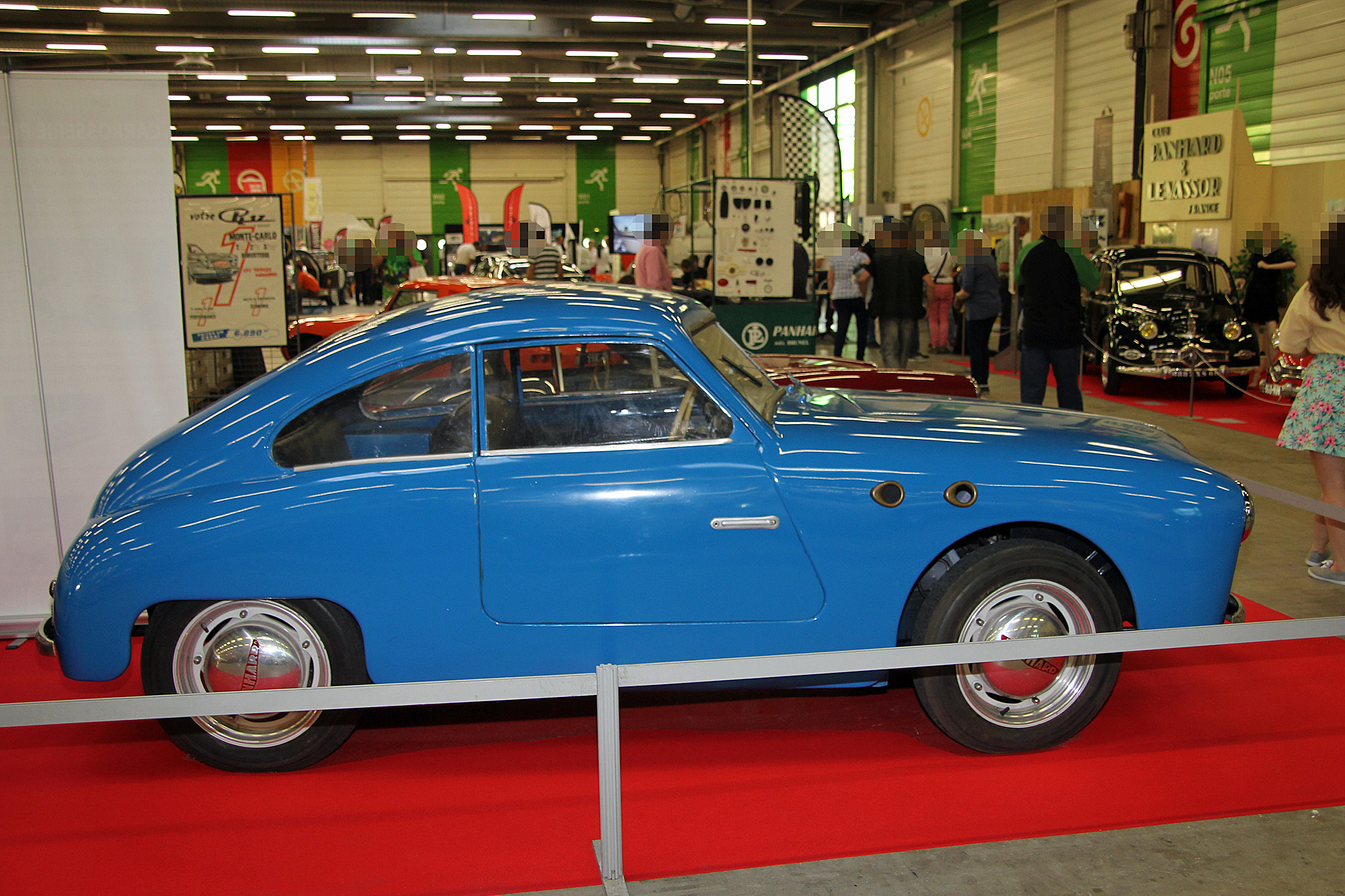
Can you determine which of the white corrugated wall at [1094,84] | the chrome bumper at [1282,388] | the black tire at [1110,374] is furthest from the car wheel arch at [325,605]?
the white corrugated wall at [1094,84]

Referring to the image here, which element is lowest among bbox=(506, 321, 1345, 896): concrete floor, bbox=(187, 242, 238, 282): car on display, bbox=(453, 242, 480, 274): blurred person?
bbox=(506, 321, 1345, 896): concrete floor

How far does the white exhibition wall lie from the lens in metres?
4.43

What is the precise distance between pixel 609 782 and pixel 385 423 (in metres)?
1.38

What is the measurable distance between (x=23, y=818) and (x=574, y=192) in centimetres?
3931

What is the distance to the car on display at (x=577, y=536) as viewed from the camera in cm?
307

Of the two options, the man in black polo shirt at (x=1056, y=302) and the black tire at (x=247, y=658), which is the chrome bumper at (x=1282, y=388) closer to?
the man in black polo shirt at (x=1056, y=302)

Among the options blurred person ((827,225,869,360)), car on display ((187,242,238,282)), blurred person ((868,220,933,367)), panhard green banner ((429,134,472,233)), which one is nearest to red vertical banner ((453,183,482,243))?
panhard green banner ((429,134,472,233))

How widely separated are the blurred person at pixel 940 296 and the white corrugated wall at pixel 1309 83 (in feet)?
15.2

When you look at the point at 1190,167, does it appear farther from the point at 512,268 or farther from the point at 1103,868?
the point at 1103,868

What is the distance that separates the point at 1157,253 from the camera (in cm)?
1189

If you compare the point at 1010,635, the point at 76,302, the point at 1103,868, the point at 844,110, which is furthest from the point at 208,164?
the point at 1103,868

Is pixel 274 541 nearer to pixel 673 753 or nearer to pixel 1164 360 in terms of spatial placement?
pixel 673 753

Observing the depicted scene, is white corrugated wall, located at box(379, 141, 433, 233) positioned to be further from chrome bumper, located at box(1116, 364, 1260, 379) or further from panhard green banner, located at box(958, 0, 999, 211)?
chrome bumper, located at box(1116, 364, 1260, 379)

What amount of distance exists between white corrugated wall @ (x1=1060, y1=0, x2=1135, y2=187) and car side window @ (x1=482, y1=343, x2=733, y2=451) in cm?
1369
